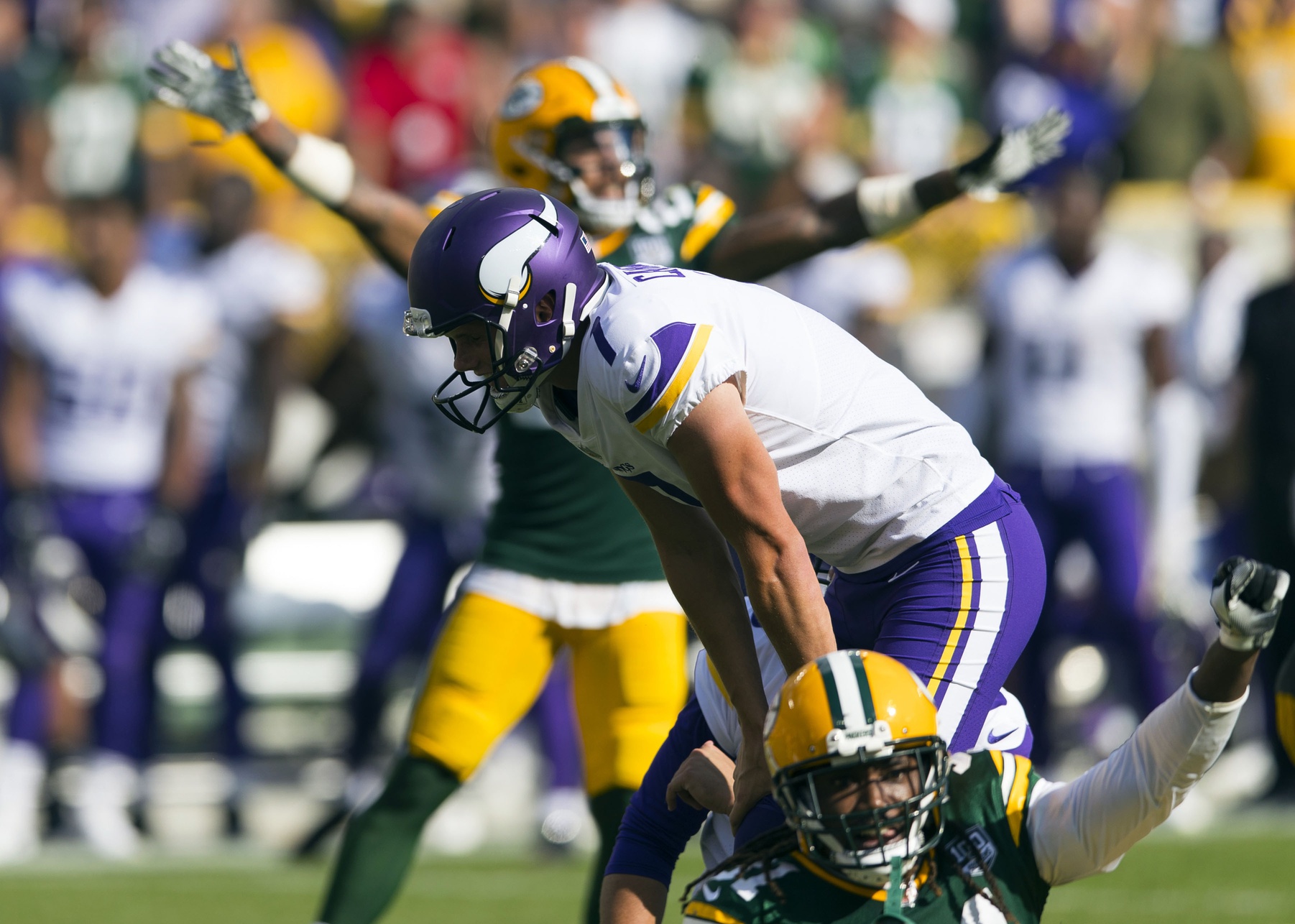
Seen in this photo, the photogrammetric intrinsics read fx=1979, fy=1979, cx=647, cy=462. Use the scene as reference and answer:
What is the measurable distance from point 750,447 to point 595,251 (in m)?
1.75

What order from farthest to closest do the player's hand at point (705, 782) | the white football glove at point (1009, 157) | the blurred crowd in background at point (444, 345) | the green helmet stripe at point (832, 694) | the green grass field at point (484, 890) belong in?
the blurred crowd in background at point (444, 345) → the green grass field at point (484, 890) → the white football glove at point (1009, 157) → the player's hand at point (705, 782) → the green helmet stripe at point (832, 694)

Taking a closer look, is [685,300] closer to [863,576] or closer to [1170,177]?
[863,576]

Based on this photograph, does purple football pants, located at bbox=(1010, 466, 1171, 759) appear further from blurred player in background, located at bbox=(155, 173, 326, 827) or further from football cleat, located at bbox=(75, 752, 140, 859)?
football cleat, located at bbox=(75, 752, 140, 859)

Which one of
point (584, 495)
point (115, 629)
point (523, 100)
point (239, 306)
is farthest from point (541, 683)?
point (239, 306)

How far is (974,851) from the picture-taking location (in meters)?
3.17

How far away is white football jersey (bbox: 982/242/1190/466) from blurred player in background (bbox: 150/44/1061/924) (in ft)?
10.2

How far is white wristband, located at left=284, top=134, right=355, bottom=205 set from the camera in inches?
190

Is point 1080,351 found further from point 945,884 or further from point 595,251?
point 945,884

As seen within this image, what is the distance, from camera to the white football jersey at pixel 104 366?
803cm

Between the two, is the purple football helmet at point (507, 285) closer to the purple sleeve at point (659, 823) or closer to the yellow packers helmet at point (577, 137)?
the purple sleeve at point (659, 823)

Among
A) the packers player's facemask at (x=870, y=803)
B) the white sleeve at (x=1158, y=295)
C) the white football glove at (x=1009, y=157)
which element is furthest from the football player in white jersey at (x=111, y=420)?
the packers player's facemask at (x=870, y=803)

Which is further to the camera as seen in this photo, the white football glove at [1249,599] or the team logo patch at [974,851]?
the team logo patch at [974,851]

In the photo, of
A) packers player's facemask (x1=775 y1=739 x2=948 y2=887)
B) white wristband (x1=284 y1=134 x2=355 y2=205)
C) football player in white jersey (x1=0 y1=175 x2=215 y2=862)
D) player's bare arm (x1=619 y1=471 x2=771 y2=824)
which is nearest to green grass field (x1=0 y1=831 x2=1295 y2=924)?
football player in white jersey (x1=0 y1=175 x2=215 y2=862)

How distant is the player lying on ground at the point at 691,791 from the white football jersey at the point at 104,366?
4841mm
